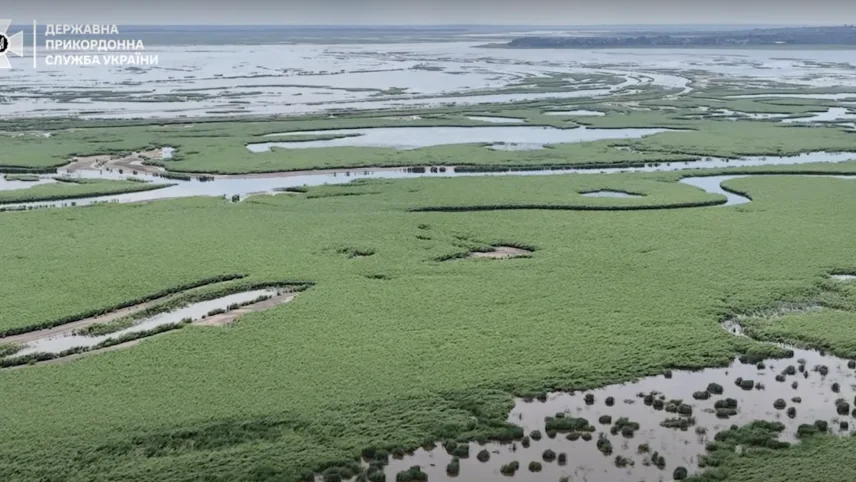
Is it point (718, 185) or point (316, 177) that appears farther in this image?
point (316, 177)

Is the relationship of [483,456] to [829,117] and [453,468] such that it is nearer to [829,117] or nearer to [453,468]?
[453,468]

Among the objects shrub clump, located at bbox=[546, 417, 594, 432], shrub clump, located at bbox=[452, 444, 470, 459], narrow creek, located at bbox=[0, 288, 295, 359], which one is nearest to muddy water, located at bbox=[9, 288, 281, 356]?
narrow creek, located at bbox=[0, 288, 295, 359]

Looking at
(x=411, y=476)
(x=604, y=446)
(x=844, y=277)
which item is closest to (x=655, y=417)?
(x=604, y=446)

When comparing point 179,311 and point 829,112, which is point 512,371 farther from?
point 829,112

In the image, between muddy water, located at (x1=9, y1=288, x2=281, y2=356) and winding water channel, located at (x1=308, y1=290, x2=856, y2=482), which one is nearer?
winding water channel, located at (x1=308, y1=290, x2=856, y2=482)

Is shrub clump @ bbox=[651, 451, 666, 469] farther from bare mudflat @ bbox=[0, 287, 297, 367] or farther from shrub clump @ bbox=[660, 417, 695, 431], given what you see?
bare mudflat @ bbox=[0, 287, 297, 367]
